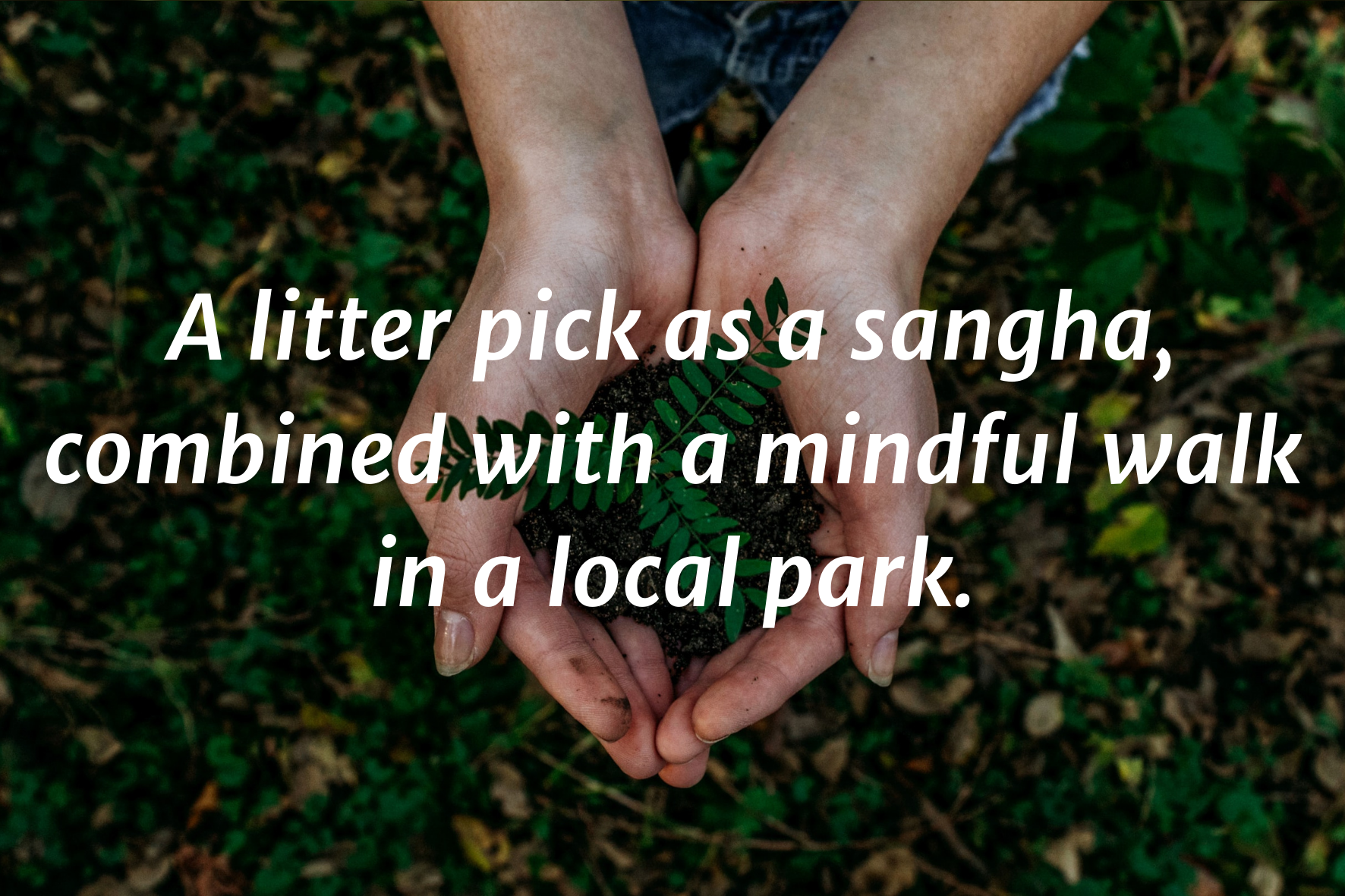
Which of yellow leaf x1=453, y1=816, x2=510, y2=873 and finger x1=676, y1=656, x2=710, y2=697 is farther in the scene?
yellow leaf x1=453, y1=816, x2=510, y2=873

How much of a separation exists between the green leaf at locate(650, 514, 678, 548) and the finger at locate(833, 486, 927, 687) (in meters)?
0.70

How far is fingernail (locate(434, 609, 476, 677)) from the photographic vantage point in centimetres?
260

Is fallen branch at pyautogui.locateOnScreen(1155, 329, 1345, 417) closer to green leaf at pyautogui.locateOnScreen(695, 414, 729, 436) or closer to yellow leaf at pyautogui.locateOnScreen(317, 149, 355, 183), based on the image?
green leaf at pyautogui.locateOnScreen(695, 414, 729, 436)

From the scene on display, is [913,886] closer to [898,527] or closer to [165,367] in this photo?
[898,527]

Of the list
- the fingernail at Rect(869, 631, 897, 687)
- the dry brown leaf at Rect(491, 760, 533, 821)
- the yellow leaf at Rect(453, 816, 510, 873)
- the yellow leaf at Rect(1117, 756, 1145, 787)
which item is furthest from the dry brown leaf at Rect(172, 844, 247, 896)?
the yellow leaf at Rect(1117, 756, 1145, 787)

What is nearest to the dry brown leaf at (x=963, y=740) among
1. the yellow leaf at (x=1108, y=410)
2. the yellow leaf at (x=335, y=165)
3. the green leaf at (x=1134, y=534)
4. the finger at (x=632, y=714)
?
the green leaf at (x=1134, y=534)

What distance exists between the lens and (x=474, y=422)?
2.57 meters

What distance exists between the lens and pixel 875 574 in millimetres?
2725

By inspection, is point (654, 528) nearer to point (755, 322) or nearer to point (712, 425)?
point (712, 425)

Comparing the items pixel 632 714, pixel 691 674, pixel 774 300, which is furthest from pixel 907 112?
pixel 632 714

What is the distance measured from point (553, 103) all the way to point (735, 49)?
0.87m

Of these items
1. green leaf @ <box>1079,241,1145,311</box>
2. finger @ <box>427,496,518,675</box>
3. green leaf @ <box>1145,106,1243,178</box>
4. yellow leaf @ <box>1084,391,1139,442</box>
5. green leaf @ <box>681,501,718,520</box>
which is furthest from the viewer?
yellow leaf @ <box>1084,391,1139,442</box>

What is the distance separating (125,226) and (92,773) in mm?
2220

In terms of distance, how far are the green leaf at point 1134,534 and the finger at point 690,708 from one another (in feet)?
6.06
